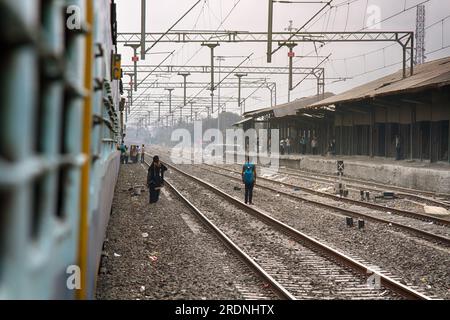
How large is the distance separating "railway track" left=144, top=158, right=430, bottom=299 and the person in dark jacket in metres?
2.58

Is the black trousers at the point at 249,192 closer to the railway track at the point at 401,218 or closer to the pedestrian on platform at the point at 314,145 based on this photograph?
the railway track at the point at 401,218

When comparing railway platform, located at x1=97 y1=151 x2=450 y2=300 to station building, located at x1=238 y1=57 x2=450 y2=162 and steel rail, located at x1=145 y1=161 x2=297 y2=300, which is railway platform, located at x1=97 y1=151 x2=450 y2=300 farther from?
station building, located at x1=238 y1=57 x2=450 y2=162

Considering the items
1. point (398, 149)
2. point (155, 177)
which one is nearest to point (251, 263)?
point (155, 177)

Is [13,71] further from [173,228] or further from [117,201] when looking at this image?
→ [117,201]

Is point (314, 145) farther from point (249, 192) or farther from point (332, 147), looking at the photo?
point (249, 192)

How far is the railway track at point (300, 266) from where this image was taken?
7.76 m

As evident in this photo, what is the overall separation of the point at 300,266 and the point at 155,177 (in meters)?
8.13

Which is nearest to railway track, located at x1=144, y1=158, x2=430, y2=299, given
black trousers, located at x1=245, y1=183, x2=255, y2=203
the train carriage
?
black trousers, located at x1=245, y1=183, x2=255, y2=203

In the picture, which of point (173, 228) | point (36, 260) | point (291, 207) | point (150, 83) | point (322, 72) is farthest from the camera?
point (150, 83)

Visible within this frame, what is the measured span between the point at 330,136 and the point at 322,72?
5639 mm

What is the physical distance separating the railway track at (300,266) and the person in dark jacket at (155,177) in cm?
258

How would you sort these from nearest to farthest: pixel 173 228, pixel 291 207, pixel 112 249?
pixel 112 249, pixel 173 228, pixel 291 207
